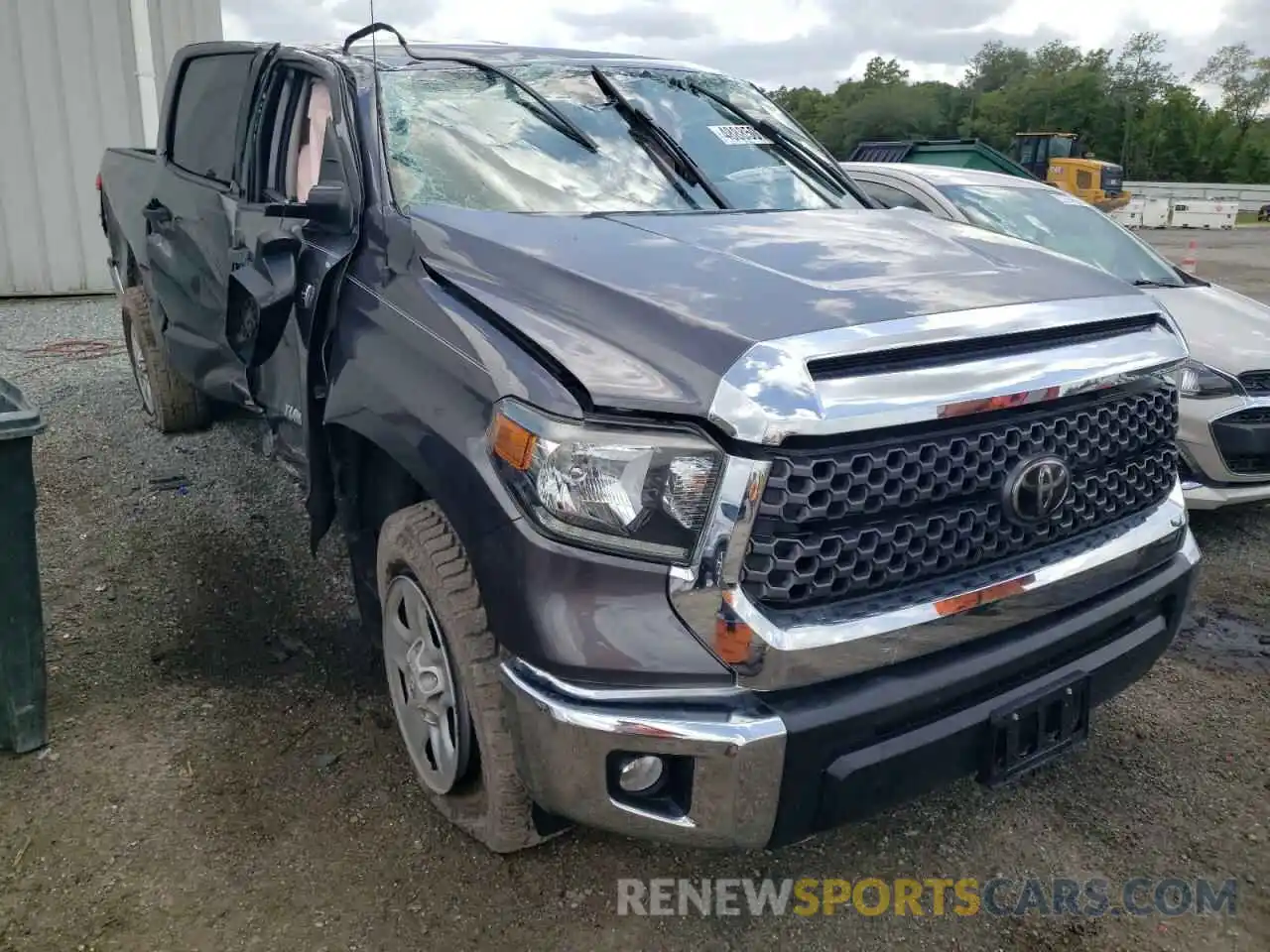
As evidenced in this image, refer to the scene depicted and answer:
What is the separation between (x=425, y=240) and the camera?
8.39 feet

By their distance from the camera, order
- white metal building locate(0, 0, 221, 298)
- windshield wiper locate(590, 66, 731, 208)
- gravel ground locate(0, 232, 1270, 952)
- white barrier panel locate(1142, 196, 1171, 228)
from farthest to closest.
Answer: white barrier panel locate(1142, 196, 1171, 228), white metal building locate(0, 0, 221, 298), windshield wiper locate(590, 66, 731, 208), gravel ground locate(0, 232, 1270, 952)

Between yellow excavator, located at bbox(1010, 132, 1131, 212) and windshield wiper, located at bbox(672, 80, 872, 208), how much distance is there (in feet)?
74.3

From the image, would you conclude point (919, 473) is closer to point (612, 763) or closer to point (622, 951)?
point (612, 763)

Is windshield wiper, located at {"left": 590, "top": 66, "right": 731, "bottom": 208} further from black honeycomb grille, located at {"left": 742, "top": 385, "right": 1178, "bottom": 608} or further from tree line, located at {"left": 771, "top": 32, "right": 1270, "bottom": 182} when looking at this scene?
tree line, located at {"left": 771, "top": 32, "right": 1270, "bottom": 182}

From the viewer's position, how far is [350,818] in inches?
103

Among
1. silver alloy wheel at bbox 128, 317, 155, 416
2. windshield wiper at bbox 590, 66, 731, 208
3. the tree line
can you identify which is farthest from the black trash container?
the tree line

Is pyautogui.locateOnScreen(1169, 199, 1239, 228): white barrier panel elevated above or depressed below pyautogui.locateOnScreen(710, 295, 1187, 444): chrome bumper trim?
below

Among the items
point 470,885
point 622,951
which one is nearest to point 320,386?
point 470,885

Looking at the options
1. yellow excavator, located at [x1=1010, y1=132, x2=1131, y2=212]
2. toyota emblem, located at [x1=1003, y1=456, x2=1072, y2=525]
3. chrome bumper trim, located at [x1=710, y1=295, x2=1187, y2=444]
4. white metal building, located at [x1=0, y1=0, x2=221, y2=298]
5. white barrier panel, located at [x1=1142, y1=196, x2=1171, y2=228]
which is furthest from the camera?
white barrier panel, located at [x1=1142, y1=196, x2=1171, y2=228]

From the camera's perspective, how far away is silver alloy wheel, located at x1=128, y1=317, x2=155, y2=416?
5.43 metres

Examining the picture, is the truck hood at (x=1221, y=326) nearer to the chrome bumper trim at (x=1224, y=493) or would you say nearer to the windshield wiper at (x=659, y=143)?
the chrome bumper trim at (x=1224, y=493)

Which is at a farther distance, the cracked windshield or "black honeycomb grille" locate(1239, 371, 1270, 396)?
"black honeycomb grille" locate(1239, 371, 1270, 396)

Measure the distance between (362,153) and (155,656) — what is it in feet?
5.89

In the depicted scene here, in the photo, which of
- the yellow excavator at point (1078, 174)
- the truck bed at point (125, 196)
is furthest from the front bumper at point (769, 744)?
the yellow excavator at point (1078, 174)
